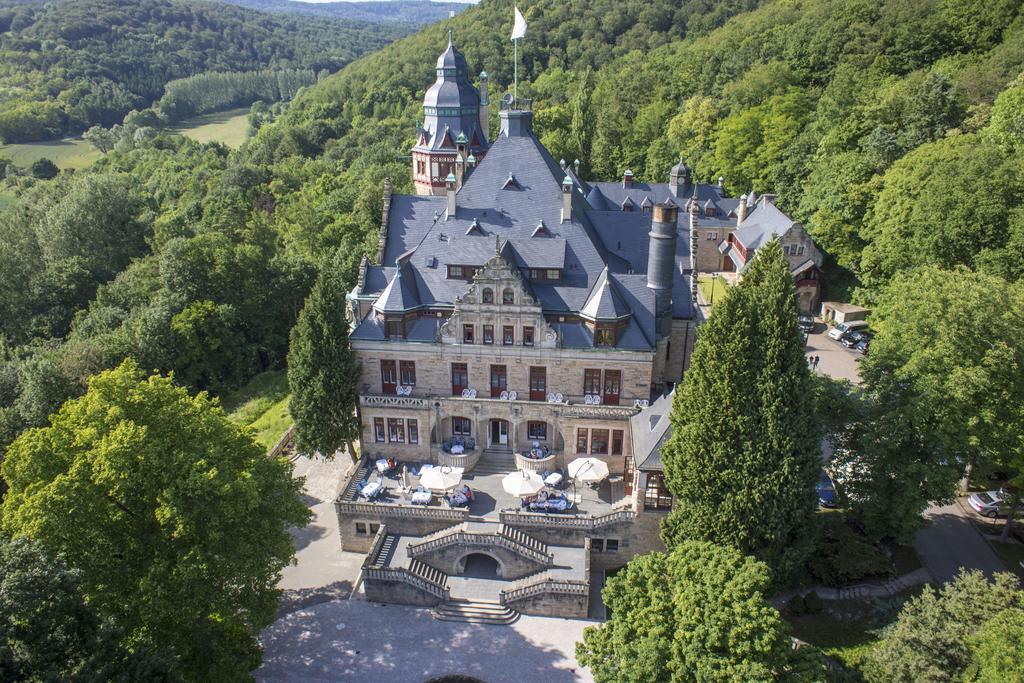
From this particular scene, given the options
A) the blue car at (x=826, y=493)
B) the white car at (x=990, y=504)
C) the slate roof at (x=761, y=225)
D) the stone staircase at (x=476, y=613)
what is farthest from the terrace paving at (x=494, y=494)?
the slate roof at (x=761, y=225)

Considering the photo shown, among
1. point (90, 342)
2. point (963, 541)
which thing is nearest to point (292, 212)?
point (90, 342)

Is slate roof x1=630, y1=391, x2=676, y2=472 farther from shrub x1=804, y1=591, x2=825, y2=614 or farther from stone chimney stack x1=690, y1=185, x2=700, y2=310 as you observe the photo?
shrub x1=804, y1=591, x2=825, y2=614

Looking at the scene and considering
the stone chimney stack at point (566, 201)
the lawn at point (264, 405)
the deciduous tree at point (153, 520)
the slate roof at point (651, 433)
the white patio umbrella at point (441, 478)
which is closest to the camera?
the deciduous tree at point (153, 520)

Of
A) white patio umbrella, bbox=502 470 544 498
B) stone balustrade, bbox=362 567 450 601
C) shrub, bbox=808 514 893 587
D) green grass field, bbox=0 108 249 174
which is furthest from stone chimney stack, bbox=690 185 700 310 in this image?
green grass field, bbox=0 108 249 174

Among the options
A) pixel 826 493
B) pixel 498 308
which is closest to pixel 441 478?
pixel 498 308

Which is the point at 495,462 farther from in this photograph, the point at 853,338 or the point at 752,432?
the point at 853,338

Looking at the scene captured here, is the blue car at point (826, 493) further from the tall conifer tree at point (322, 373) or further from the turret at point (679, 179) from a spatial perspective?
the turret at point (679, 179)

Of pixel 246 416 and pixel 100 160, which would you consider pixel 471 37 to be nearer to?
pixel 100 160
